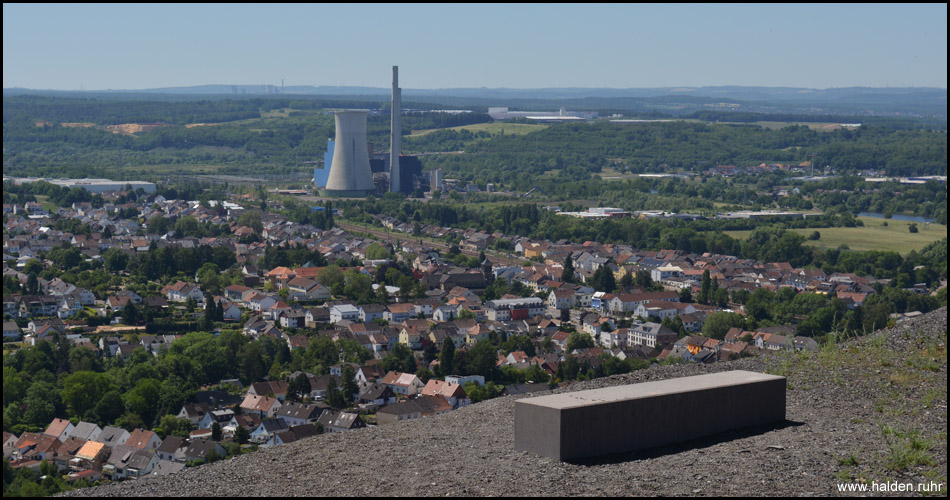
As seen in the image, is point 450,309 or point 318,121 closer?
point 450,309

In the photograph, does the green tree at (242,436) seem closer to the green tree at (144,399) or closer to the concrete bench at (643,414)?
the green tree at (144,399)

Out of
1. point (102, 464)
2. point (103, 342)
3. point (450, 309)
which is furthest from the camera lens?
point (450, 309)

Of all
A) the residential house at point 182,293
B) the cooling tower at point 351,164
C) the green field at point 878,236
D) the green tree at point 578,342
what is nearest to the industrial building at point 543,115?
the cooling tower at point 351,164

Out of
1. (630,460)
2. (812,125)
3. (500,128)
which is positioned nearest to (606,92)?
(812,125)

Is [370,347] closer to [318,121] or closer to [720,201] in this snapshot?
[720,201]

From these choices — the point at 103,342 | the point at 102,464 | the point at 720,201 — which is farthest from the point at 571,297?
the point at 720,201

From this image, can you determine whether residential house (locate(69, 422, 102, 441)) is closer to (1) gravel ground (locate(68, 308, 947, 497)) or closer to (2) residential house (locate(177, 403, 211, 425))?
(2) residential house (locate(177, 403, 211, 425))

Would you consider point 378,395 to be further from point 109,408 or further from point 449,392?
point 109,408
